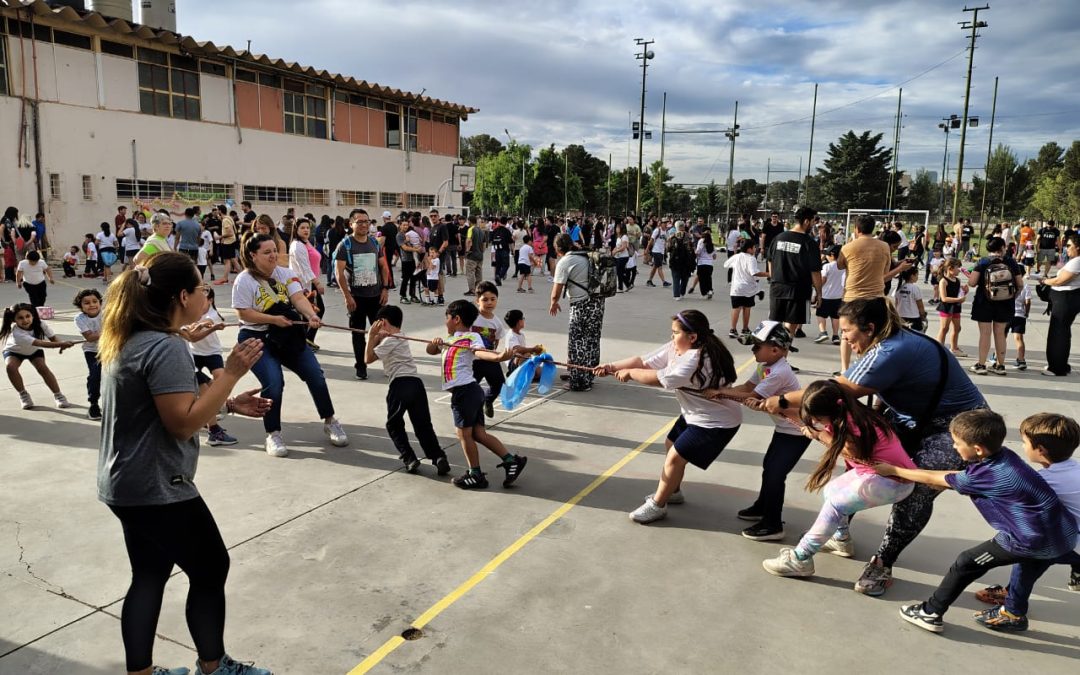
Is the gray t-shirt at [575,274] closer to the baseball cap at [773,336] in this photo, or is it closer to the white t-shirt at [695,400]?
the white t-shirt at [695,400]

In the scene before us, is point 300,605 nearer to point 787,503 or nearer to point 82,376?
point 787,503

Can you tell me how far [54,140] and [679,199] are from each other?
76811 mm

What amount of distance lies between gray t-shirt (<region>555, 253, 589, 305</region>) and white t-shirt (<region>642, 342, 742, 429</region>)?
3.52m

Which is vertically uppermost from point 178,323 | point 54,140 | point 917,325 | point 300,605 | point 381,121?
point 381,121

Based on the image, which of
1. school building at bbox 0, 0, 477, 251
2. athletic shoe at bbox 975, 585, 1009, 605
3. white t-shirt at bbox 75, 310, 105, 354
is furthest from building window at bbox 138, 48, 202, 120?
athletic shoe at bbox 975, 585, 1009, 605

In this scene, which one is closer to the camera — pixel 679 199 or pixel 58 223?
pixel 58 223

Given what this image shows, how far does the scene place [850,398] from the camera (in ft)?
11.8

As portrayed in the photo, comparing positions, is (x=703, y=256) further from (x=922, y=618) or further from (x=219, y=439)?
(x=922, y=618)

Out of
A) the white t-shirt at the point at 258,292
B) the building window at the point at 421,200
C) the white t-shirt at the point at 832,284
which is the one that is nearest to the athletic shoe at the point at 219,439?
the white t-shirt at the point at 258,292

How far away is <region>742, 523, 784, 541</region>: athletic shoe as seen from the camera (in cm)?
441

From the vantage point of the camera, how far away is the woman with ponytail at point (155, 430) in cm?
247

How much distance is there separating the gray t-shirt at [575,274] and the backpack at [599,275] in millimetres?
24

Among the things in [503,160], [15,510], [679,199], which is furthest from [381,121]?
[679,199]

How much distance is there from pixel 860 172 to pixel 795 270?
70272mm
